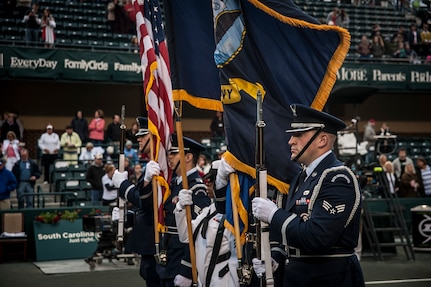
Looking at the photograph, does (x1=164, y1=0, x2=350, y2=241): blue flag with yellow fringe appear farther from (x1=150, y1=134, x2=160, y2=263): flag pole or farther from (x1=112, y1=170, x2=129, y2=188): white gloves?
(x1=112, y1=170, x2=129, y2=188): white gloves

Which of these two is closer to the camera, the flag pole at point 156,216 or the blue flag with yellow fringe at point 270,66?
the blue flag with yellow fringe at point 270,66

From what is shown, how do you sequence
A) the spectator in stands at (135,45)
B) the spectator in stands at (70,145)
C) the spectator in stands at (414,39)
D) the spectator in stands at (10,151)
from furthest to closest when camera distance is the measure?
the spectator in stands at (414,39) → the spectator in stands at (135,45) → the spectator in stands at (70,145) → the spectator in stands at (10,151)

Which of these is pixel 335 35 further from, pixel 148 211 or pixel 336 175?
pixel 148 211

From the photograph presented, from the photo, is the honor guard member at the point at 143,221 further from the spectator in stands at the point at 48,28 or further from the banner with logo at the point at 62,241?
the spectator in stands at the point at 48,28

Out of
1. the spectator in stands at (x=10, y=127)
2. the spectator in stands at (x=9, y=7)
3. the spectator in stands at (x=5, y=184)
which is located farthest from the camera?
the spectator in stands at (x=9, y=7)

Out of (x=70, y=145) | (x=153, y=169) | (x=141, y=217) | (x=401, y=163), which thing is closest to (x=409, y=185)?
(x=401, y=163)

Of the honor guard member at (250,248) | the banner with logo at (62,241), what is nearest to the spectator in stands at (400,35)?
the banner with logo at (62,241)

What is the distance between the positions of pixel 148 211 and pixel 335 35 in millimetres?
2940

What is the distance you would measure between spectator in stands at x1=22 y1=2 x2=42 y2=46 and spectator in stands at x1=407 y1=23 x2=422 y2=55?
14.0 meters

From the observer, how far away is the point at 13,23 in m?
23.1

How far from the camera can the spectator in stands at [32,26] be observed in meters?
21.7

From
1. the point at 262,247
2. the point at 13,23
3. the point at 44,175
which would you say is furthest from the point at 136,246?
the point at 13,23

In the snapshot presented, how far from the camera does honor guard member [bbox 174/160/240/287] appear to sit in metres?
5.72

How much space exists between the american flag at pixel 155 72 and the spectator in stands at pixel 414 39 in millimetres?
22254
